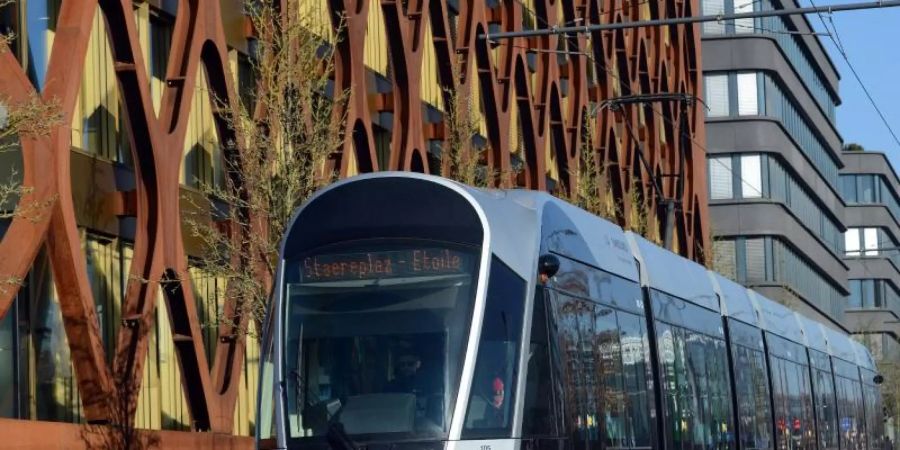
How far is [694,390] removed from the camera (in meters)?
19.4

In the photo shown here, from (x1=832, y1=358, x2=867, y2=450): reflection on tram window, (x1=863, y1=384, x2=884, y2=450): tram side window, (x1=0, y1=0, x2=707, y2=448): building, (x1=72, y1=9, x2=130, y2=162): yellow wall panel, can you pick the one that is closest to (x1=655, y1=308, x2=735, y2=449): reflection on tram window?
(x1=0, y1=0, x2=707, y2=448): building

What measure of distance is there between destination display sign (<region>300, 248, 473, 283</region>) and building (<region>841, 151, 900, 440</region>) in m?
91.8

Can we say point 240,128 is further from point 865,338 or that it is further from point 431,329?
point 865,338

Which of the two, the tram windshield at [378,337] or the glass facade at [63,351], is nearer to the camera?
the tram windshield at [378,337]

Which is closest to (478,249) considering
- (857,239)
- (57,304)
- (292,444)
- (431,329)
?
(431,329)

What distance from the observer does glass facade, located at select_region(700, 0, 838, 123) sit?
76500mm

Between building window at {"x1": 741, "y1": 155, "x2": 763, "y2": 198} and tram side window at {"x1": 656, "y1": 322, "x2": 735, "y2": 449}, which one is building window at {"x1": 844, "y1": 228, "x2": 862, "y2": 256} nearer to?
building window at {"x1": 741, "y1": 155, "x2": 763, "y2": 198}

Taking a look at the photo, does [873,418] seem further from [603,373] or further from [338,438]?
[338,438]

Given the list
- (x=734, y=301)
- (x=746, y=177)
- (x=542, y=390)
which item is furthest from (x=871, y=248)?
(x=542, y=390)

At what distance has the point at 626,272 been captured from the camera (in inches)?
672

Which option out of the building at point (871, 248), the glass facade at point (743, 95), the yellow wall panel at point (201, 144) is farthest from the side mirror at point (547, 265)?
the building at point (871, 248)

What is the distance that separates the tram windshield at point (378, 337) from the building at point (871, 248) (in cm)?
9187

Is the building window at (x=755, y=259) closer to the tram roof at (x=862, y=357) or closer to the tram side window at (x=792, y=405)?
the tram roof at (x=862, y=357)

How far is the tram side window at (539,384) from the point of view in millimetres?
13461
